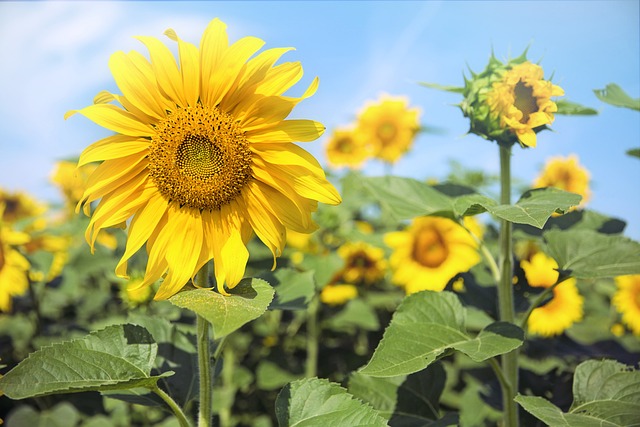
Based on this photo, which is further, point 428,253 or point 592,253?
point 428,253

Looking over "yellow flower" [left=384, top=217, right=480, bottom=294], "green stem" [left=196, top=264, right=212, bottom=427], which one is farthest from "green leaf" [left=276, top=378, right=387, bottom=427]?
"yellow flower" [left=384, top=217, right=480, bottom=294]

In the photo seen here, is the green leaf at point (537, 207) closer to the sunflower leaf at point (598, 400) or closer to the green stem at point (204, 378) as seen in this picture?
the sunflower leaf at point (598, 400)

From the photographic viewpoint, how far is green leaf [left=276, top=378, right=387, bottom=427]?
121 cm

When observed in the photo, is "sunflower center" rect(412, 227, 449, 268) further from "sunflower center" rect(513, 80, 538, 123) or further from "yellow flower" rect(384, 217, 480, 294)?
"sunflower center" rect(513, 80, 538, 123)

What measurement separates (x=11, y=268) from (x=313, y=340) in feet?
4.69

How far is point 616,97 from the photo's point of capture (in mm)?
1745

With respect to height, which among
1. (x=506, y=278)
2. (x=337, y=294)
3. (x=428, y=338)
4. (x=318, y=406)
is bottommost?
(x=337, y=294)

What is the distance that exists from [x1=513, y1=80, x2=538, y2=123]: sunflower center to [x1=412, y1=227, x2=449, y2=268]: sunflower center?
4.83 ft

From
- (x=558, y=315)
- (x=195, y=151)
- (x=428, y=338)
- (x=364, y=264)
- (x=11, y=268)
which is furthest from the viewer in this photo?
(x=364, y=264)

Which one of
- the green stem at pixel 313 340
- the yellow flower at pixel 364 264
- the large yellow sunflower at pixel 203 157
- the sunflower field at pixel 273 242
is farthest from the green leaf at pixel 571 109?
the yellow flower at pixel 364 264

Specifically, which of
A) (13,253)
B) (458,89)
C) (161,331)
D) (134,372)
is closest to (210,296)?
(134,372)

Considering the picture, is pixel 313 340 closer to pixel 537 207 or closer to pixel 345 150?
pixel 537 207


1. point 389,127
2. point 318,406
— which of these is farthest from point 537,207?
point 389,127

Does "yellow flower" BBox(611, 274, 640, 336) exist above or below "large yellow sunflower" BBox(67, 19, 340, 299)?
below
